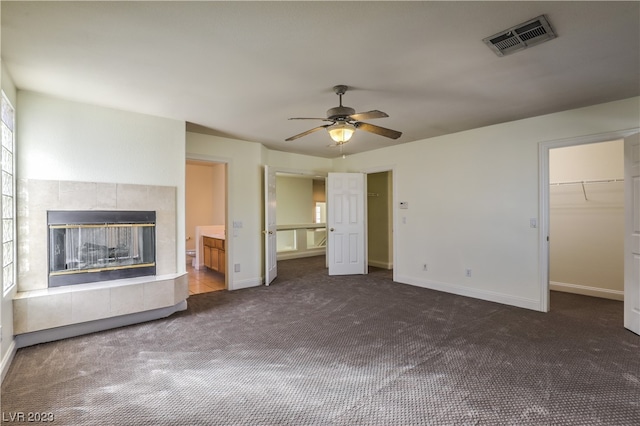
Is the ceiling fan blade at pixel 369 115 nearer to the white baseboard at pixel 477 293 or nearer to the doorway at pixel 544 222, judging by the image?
the doorway at pixel 544 222

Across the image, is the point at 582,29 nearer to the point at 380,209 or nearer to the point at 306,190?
the point at 380,209

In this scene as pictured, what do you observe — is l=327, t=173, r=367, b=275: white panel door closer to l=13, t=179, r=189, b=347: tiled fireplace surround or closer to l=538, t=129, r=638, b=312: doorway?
l=538, t=129, r=638, b=312: doorway

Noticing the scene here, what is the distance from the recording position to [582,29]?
6.72 ft

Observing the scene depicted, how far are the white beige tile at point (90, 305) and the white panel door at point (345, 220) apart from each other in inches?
149

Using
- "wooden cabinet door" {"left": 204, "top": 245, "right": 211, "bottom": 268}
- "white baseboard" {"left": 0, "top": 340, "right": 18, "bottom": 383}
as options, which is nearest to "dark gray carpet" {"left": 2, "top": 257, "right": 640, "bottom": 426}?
"white baseboard" {"left": 0, "top": 340, "right": 18, "bottom": 383}

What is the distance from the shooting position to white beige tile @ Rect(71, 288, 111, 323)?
3.09 meters

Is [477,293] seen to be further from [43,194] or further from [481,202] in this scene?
[43,194]

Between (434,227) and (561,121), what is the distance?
2.11m

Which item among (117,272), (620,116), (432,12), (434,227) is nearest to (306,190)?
(434,227)

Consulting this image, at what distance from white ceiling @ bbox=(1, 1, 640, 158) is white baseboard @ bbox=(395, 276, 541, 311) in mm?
2339

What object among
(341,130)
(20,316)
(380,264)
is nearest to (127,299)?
(20,316)

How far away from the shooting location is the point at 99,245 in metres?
3.45

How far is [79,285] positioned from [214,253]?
3232mm

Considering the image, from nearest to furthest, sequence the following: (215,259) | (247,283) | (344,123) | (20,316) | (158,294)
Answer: (20,316) < (344,123) < (158,294) < (247,283) < (215,259)
